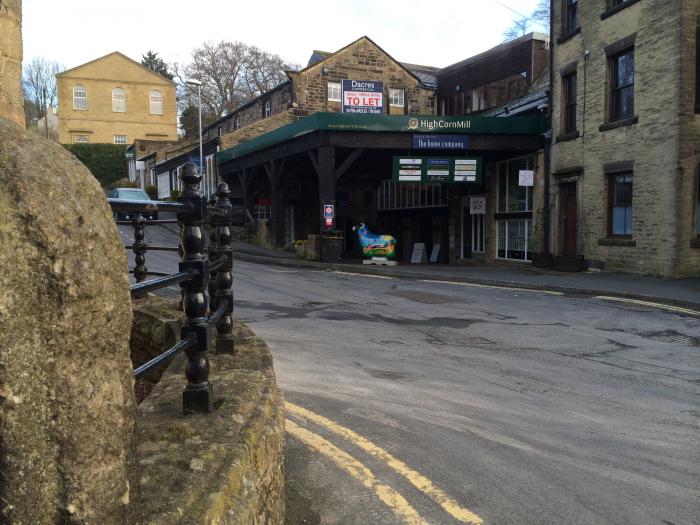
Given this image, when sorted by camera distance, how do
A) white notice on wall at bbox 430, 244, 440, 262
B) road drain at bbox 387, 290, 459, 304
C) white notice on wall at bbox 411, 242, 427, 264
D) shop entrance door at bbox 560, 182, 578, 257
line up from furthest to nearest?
white notice on wall at bbox 411, 242, 427, 264 < white notice on wall at bbox 430, 244, 440, 262 < shop entrance door at bbox 560, 182, 578, 257 < road drain at bbox 387, 290, 459, 304

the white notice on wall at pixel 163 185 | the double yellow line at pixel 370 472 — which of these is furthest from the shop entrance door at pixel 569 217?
the white notice on wall at pixel 163 185

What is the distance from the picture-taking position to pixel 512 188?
22297mm

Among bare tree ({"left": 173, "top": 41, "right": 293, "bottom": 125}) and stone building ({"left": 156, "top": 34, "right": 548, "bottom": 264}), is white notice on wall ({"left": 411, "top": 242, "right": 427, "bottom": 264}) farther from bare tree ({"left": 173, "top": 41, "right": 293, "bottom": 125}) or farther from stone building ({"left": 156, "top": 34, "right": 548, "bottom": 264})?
bare tree ({"left": 173, "top": 41, "right": 293, "bottom": 125})

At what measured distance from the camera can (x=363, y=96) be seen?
26.8 m

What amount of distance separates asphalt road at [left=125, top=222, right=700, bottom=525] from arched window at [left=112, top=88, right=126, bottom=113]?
57079 mm

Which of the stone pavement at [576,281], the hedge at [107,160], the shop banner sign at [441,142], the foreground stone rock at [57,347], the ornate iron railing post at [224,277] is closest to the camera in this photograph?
the foreground stone rock at [57,347]

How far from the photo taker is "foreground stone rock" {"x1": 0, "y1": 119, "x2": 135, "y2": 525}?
4.07 feet

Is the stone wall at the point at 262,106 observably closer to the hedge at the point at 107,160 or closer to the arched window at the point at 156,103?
the hedge at the point at 107,160

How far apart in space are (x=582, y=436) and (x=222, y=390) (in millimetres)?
2720

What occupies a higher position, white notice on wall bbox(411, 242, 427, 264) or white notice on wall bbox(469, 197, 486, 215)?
white notice on wall bbox(469, 197, 486, 215)

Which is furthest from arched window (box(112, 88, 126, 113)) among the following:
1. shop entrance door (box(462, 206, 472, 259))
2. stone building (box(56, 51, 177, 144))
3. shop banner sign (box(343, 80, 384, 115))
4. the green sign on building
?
the green sign on building

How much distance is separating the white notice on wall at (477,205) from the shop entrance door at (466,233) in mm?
845

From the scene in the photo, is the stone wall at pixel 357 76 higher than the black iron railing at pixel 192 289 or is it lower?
higher

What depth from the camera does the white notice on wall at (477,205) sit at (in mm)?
23703
